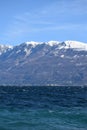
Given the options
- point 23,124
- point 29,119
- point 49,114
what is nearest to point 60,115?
point 49,114

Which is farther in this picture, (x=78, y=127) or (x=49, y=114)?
(x=49, y=114)

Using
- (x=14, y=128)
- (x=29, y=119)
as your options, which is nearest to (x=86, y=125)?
(x=29, y=119)

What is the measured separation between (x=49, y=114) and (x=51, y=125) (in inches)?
384

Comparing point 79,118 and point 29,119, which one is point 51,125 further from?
point 79,118

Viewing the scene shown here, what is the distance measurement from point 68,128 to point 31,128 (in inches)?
147

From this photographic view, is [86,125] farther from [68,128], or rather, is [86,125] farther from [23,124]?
[23,124]

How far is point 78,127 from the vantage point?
3956 centimetres

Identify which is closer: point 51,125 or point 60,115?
point 51,125

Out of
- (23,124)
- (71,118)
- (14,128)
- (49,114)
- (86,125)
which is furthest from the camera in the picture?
(49,114)

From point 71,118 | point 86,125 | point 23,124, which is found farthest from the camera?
point 71,118

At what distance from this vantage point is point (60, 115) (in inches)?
1918

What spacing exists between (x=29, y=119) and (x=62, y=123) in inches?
153

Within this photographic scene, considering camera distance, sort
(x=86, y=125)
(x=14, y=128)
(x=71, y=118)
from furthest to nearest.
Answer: (x=71, y=118) → (x=86, y=125) → (x=14, y=128)

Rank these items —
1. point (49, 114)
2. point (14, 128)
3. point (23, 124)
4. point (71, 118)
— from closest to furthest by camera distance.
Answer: point (14, 128), point (23, 124), point (71, 118), point (49, 114)
